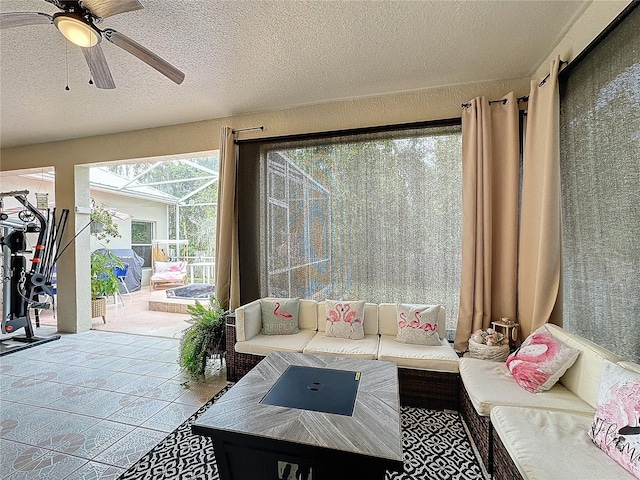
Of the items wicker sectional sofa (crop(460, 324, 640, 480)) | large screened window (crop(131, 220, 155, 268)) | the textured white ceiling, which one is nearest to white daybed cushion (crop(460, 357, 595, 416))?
wicker sectional sofa (crop(460, 324, 640, 480))

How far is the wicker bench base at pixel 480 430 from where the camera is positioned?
1.77 metres

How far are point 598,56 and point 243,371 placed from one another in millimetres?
3613

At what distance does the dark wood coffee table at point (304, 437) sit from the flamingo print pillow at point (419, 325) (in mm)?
1047

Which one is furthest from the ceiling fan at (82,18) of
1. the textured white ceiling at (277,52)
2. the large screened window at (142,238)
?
the large screened window at (142,238)

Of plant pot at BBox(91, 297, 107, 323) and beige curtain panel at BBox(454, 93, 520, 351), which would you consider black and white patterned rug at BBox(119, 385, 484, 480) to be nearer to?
beige curtain panel at BBox(454, 93, 520, 351)

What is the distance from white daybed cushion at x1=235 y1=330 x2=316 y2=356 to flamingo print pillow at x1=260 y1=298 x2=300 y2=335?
0.07 meters

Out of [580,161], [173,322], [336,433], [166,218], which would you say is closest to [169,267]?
[166,218]

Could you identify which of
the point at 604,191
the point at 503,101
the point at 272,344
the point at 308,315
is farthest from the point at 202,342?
the point at 503,101

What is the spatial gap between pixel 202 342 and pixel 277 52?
9.09ft

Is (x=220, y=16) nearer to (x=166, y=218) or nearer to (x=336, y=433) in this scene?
(x=336, y=433)

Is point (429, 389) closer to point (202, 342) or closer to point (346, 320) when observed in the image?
point (346, 320)

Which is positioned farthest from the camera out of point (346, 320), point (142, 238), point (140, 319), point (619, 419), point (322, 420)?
point (142, 238)

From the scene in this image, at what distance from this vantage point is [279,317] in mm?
3062

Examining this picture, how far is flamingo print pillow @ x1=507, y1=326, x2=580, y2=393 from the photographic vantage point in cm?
184
